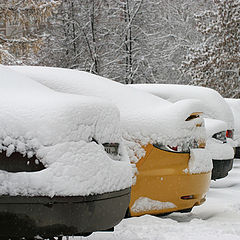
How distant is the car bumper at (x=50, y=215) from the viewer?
8.71 ft

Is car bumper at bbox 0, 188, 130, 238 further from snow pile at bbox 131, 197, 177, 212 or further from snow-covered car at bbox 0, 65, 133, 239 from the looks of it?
snow pile at bbox 131, 197, 177, 212

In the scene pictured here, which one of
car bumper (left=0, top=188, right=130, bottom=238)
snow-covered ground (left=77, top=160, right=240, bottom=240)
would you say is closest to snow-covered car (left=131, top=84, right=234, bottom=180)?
snow-covered ground (left=77, top=160, right=240, bottom=240)

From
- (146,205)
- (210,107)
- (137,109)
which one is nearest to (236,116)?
(210,107)

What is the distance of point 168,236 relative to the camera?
13.8 feet

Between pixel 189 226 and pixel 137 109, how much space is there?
1.19 metres

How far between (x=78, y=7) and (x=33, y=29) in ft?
8.56

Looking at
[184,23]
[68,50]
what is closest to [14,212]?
[68,50]

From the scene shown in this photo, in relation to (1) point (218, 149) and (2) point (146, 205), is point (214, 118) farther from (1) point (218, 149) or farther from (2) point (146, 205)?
(2) point (146, 205)

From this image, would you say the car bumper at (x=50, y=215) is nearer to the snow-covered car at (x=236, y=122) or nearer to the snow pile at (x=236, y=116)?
the snow-covered car at (x=236, y=122)

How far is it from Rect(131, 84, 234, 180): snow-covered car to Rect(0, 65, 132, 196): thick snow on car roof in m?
3.51

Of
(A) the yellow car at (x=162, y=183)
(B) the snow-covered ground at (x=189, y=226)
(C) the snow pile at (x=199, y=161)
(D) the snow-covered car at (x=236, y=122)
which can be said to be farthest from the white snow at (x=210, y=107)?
(A) the yellow car at (x=162, y=183)

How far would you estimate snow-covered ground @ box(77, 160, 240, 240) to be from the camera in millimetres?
4188

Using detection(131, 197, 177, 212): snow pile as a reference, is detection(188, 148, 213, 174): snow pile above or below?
above

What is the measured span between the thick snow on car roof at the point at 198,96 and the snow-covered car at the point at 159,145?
244cm
